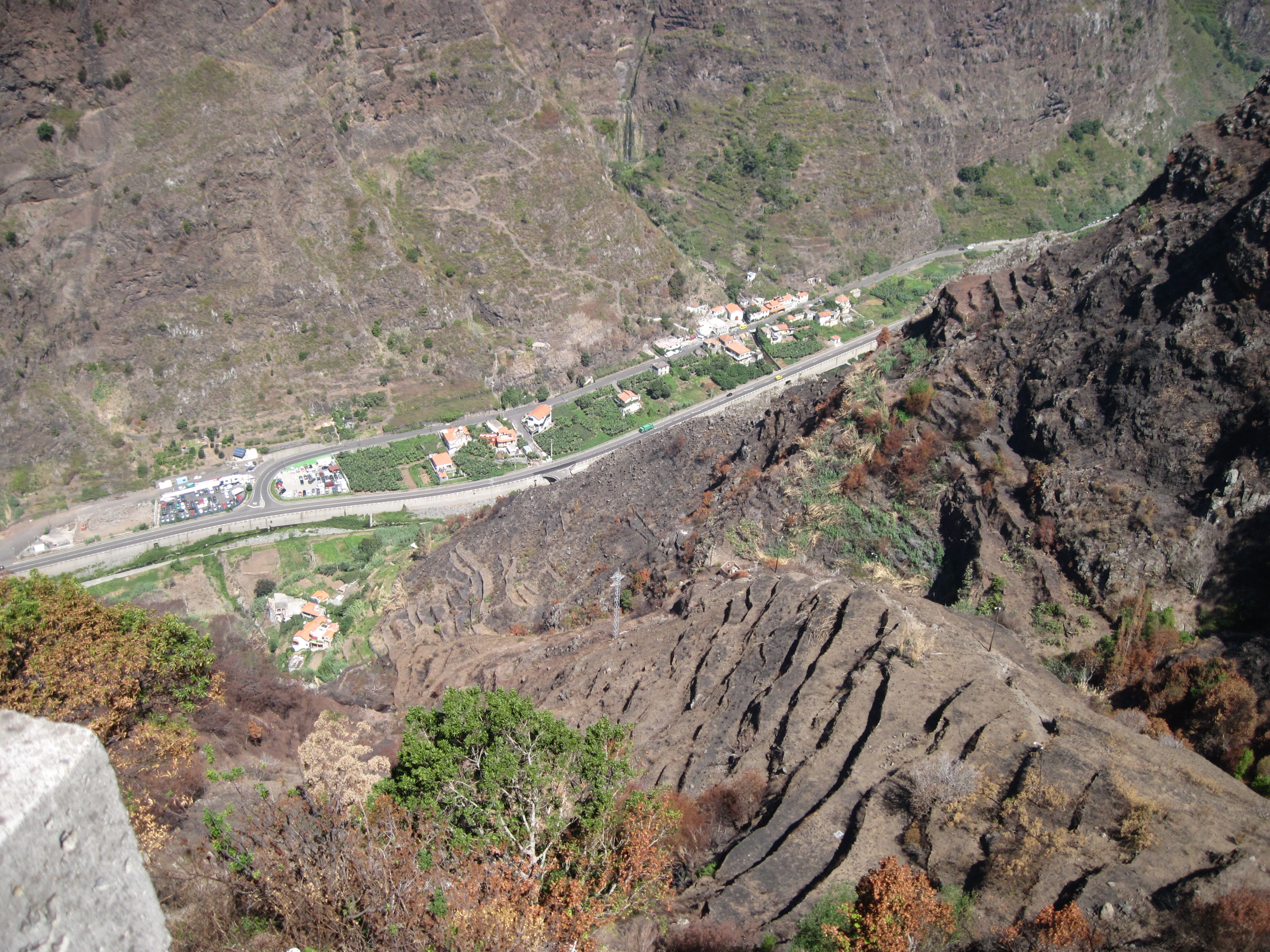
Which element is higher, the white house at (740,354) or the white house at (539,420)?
the white house at (740,354)

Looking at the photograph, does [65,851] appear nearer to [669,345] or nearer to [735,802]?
[735,802]

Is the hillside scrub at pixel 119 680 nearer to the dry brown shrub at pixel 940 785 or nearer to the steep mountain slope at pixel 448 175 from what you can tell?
the dry brown shrub at pixel 940 785

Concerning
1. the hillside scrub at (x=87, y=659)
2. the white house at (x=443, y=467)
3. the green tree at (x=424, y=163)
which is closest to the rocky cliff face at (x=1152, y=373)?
the hillside scrub at (x=87, y=659)

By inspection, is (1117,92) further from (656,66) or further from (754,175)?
(656,66)

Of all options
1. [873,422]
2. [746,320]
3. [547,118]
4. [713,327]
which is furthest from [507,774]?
[547,118]

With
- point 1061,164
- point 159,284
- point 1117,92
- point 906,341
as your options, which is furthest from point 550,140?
point 1117,92
